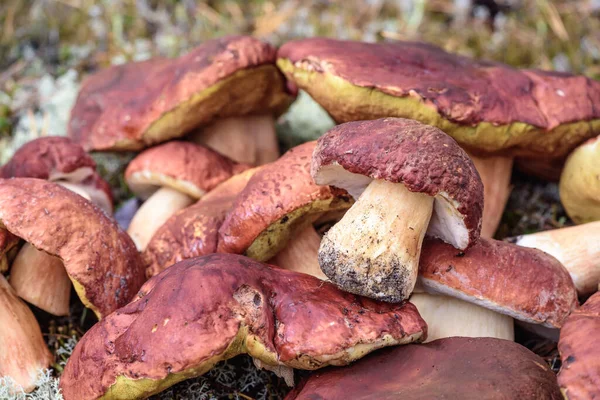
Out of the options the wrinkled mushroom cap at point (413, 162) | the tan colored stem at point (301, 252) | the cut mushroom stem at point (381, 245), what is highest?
the wrinkled mushroom cap at point (413, 162)

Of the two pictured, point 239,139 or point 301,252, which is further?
point 239,139

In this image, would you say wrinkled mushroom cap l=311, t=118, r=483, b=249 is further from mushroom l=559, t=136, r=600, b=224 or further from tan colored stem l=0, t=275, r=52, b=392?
tan colored stem l=0, t=275, r=52, b=392

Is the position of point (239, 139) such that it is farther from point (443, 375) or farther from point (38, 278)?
point (443, 375)

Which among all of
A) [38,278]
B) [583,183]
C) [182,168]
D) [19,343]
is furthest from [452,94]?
[19,343]

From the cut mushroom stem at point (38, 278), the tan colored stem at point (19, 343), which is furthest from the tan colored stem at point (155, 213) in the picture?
the tan colored stem at point (19, 343)

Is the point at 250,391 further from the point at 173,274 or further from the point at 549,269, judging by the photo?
the point at 549,269

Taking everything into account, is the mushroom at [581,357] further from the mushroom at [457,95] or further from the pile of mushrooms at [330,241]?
the mushroom at [457,95]
